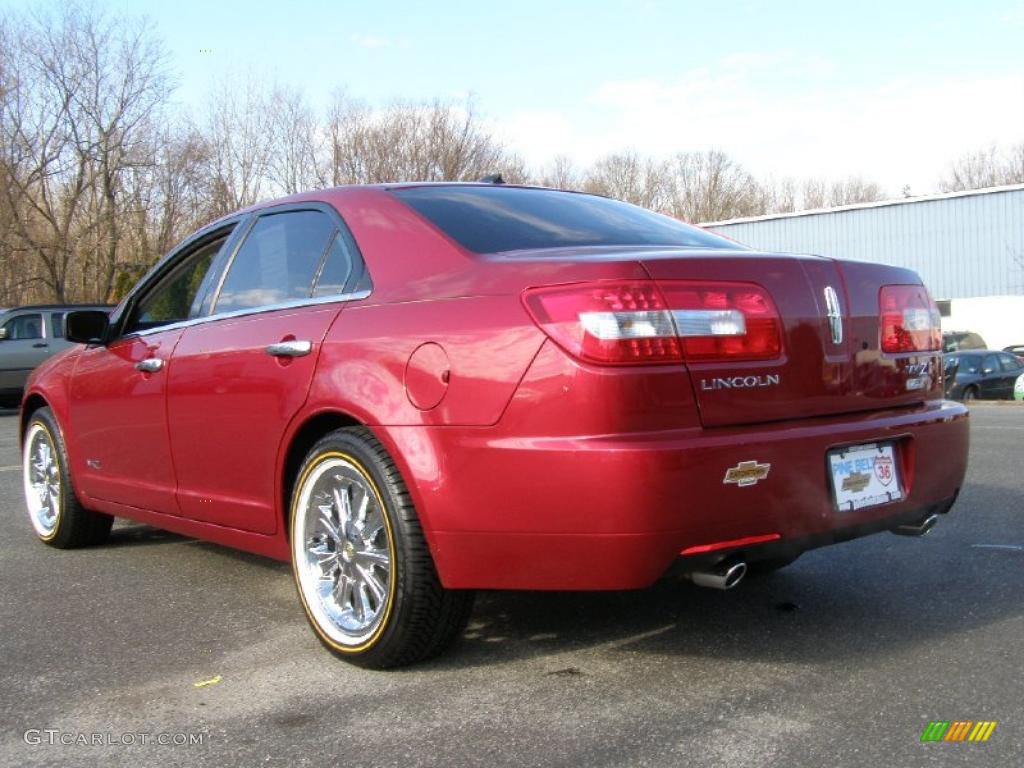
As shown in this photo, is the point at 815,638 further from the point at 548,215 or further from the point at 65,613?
the point at 65,613

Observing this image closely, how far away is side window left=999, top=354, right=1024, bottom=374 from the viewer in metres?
21.4

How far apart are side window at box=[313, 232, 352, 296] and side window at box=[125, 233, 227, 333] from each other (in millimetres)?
859

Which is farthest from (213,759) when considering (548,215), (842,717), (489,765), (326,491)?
(548,215)

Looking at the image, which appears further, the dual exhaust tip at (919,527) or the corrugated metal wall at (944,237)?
the corrugated metal wall at (944,237)

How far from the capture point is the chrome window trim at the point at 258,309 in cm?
357

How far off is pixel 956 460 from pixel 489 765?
1.99m

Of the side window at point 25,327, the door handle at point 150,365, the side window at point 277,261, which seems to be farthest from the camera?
the side window at point 25,327

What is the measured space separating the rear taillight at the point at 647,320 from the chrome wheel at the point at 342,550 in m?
0.84

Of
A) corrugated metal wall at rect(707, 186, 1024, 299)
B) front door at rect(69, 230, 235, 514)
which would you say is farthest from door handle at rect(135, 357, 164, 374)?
corrugated metal wall at rect(707, 186, 1024, 299)

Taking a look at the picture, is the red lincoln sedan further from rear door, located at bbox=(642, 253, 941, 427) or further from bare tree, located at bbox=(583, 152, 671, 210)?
bare tree, located at bbox=(583, 152, 671, 210)

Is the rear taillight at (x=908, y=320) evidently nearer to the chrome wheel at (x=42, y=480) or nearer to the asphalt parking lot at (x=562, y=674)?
the asphalt parking lot at (x=562, y=674)

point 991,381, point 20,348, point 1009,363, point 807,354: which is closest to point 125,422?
point 807,354

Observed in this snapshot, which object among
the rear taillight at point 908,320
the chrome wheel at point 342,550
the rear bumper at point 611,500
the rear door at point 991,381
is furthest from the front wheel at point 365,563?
the rear door at point 991,381

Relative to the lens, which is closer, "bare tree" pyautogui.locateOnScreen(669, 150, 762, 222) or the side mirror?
the side mirror
